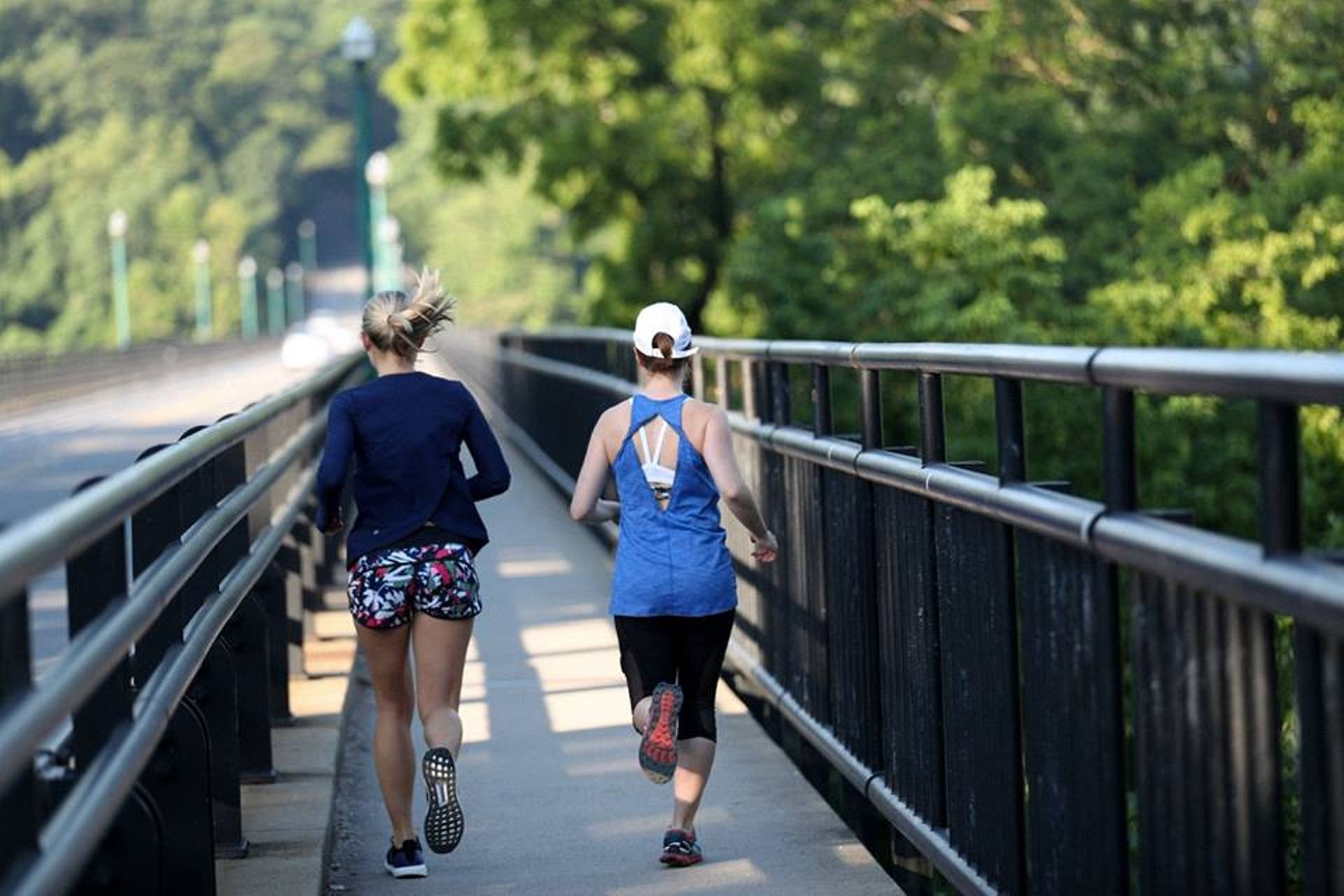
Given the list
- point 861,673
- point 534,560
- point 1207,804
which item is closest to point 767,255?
point 534,560

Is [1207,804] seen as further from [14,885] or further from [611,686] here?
[611,686]

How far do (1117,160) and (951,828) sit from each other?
116ft

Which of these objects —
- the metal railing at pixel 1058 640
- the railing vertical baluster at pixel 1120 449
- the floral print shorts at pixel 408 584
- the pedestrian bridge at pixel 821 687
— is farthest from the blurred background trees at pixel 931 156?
the railing vertical baluster at pixel 1120 449

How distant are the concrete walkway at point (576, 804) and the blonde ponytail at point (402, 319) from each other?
4.57 feet

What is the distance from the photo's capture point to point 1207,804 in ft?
13.7

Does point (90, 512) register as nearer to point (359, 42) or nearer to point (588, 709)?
point (588, 709)

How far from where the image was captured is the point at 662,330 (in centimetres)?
675

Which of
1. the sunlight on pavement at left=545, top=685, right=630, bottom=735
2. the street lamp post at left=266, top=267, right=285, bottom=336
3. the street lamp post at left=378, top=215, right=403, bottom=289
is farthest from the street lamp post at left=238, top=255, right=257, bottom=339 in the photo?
the sunlight on pavement at left=545, top=685, right=630, bottom=735

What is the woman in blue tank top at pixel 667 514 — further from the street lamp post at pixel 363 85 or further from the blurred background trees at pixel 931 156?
the blurred background trees at pixel 931 156

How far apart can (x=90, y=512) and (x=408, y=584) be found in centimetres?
290

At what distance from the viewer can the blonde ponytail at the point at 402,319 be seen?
266 inches

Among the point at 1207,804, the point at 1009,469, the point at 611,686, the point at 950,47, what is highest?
the point at 950,47

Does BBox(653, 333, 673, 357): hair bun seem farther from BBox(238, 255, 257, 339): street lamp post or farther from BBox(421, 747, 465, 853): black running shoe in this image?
BBox(238, 255, 257, 339): street lamp post

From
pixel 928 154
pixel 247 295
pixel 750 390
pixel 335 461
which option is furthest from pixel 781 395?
pixel 247 295
